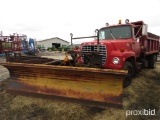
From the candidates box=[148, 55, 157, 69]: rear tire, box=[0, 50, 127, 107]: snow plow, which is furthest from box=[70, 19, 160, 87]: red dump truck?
box=[148, 55, 157, 69]: rear tire

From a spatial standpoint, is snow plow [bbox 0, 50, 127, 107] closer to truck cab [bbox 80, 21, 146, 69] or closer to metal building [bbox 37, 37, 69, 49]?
truck cab [bbox 80, 21, 146, 69]

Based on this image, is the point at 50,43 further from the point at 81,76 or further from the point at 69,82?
the point at 81,76

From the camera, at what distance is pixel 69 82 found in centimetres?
455

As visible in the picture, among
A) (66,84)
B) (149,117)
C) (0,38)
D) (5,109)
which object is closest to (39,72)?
(66,84)

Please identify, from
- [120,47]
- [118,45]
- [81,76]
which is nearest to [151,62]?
[120,47]

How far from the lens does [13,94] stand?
200 inches

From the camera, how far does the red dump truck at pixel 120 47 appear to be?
16.6ft

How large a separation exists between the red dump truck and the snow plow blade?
33.8 inches

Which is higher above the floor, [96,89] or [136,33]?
[136,33]

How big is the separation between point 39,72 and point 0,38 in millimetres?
15783

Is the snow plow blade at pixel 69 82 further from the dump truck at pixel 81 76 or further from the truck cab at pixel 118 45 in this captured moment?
the truck cab at pixel 118 45

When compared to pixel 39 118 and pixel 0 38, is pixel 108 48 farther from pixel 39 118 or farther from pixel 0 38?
pixel 0 38

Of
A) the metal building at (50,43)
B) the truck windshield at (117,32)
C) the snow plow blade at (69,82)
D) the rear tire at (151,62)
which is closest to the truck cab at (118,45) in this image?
the truck windshield at (117,32)

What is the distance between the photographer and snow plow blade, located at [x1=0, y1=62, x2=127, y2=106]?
4.16m
